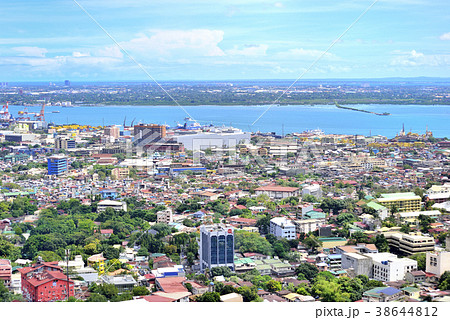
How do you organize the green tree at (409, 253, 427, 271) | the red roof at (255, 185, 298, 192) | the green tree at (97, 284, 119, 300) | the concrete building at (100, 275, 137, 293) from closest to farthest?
1. the green tree at (97, 284, 119, 300)
2. the concrete building at (100, 275, 137, 293)
3. the green tree at (409, 253, 427, 271)
4. the red roof at (255, 185, 298, 192)

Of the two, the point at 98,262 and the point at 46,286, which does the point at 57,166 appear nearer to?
the point at 98,262

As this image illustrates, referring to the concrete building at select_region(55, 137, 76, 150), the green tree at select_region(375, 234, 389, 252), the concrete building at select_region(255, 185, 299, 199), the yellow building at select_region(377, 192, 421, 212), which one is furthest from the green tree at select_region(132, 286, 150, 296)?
the concrete building at select_region(55, 137, 76, 150)

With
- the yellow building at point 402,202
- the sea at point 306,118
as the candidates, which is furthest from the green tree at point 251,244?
the sea at point 306,118

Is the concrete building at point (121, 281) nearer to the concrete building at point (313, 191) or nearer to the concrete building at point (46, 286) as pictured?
the concrete building at point (46, 286)

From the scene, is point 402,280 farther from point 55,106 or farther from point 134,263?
point 55,106

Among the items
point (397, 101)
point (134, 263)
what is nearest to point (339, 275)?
point (134, 263)

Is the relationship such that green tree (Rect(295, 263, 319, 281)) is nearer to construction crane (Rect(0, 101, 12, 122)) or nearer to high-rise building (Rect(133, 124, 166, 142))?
high-rise building (Rect(133, 124, 166, 142))
